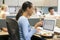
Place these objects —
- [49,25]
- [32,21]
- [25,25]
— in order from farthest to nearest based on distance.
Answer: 1. [32,21]
2. [49,25]
3. [25,25]

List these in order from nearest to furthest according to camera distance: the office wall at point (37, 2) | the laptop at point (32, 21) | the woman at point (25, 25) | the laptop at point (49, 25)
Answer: the woman at point (25, 25) < the laptop at point (49, 25) < the laptop at point (32, 21) < the office wall at point (37, 2)

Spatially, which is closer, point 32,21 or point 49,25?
point 49,25

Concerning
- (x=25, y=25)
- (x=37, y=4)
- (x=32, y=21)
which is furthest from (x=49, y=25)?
(x=37, y=4)

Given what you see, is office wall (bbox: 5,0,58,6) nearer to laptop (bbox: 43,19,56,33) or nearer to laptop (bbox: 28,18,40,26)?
laptop (bbox: 28,18,40,26)

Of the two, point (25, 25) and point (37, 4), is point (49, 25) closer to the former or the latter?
point (25, 25)

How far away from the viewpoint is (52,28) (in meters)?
2.96

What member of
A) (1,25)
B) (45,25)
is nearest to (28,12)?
(45,25)

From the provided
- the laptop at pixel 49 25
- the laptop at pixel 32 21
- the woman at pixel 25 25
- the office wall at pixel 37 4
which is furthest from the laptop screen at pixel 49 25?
the office wall at pixel 37 4

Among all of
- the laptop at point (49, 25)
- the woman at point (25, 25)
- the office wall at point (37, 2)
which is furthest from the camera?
the office wall at point (37, 2)

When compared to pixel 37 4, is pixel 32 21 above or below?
below

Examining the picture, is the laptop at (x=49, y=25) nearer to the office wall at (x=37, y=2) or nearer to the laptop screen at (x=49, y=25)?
the laptop screen at (x=49, y=25)

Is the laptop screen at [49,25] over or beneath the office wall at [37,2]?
beneath

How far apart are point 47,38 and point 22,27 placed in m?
0.43

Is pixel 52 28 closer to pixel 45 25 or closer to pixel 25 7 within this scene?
pixel 45 25
